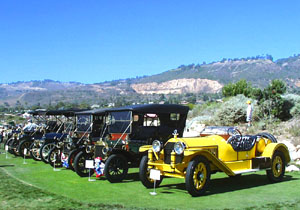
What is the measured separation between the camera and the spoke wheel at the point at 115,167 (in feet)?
30.8

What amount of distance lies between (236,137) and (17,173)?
677 cm

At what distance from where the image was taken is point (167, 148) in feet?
27.2

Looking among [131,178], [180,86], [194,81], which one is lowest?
[131,178]

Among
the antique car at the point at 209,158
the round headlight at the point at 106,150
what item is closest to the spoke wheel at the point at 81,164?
the round headlight at the point at 106,150

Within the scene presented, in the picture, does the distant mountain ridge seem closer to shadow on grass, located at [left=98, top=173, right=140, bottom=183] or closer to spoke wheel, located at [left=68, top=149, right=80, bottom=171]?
shadow on grass, located at [left=98, top=173, right=140, bottom=183]

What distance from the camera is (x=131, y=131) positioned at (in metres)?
10.8

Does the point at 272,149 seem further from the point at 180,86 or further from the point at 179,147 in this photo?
the point at 180,86

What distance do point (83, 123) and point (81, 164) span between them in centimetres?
292

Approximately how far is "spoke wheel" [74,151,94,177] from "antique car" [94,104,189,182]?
578mm

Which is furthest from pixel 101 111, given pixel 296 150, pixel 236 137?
pixel 296 150

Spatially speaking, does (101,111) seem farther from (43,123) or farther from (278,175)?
(278,175)

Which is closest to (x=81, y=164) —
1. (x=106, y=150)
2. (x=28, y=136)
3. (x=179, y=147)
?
(x=106, y=150)

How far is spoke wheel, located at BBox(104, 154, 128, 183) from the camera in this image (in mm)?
9391

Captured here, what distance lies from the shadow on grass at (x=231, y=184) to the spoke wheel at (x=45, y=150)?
20.0 ft
